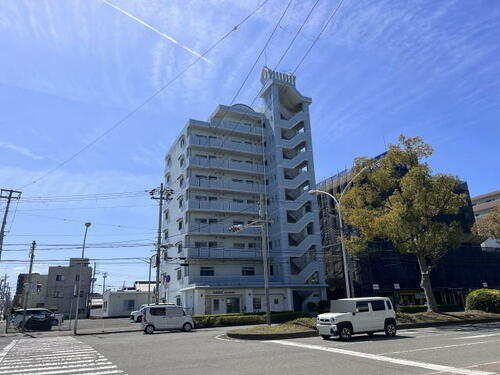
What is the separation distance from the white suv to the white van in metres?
12.3

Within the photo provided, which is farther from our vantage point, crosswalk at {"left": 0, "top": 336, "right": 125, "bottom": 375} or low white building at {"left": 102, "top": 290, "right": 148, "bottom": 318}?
low white building at {"left": 102, "top": 290, "right": 148, "bottom": 318}

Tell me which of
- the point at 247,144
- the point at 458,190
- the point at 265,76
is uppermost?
the point at 265,76

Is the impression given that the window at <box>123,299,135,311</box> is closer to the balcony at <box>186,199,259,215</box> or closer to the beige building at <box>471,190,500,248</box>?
the balcony at <box>186,199,259,215</box>

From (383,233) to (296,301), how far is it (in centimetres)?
1991

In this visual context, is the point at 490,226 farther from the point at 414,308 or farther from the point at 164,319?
the point at 164,319

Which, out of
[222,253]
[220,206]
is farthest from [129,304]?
[220,206]

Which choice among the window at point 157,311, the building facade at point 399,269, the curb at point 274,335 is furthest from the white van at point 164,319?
the building facade at point 399,269

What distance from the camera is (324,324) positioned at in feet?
53.0

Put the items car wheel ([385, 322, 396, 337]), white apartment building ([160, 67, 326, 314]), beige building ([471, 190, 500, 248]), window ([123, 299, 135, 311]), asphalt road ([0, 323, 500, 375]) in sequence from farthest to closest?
beige building ([471, 190, 500, 248])
window ([123, 299, 135, 311])
white apartment building ([160, 67, 326, 314])
car wheel ([385, 322, 396, 337])
asphalt road ([0, 323, 500, 375])

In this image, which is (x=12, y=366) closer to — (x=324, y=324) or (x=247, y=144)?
(x=324, y=324)

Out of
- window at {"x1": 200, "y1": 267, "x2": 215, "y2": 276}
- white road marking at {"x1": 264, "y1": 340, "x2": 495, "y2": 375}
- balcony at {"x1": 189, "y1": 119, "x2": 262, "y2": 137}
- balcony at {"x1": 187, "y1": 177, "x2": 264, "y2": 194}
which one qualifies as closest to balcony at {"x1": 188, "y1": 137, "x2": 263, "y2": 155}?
balcony at {"x1": 189, "y1": 119, "x2": 262, "y2": 137}

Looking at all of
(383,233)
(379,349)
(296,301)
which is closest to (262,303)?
(296,301)

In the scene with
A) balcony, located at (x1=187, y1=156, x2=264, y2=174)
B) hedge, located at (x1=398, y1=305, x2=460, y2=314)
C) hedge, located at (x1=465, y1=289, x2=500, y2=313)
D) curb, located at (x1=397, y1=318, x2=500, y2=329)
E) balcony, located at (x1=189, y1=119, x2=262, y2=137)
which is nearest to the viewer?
curb, located at (x1=397, y1=318, x2=500, y2=329)

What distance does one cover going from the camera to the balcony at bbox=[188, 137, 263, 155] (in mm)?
45125
